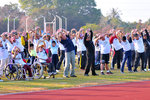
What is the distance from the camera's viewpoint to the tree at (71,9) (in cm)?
9862

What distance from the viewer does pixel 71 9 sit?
102312 mm

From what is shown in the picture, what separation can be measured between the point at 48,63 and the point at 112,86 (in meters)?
4.19

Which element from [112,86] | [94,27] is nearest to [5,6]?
[94,27]

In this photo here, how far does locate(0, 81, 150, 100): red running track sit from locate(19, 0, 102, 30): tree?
82.1 meters

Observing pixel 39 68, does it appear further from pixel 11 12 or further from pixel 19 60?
pixel 11 12

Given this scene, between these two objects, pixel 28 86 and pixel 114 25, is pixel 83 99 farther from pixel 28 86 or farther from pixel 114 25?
pixel 114 25

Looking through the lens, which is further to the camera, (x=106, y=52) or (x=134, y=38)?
(x=134, y=38)

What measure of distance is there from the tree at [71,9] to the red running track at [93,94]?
269 ft

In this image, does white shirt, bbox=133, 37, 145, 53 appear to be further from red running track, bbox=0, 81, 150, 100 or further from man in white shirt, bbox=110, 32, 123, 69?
red running track, bbox=0, 81, 150, 100

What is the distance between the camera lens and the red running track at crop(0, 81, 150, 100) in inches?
442

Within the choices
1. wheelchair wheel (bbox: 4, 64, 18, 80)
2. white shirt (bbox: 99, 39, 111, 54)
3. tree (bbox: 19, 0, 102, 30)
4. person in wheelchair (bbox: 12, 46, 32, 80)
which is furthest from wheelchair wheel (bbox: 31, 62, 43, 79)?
tree (bbox: 19, 0, 102, 30)

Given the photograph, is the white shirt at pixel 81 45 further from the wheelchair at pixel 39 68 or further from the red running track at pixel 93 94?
the red running track at pixel 93 94

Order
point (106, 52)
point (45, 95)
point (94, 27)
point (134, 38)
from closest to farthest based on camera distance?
point (45, 95), point (106, 52), point (134, 38), point (94, 27)

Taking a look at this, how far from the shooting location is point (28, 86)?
1401 centimetres
